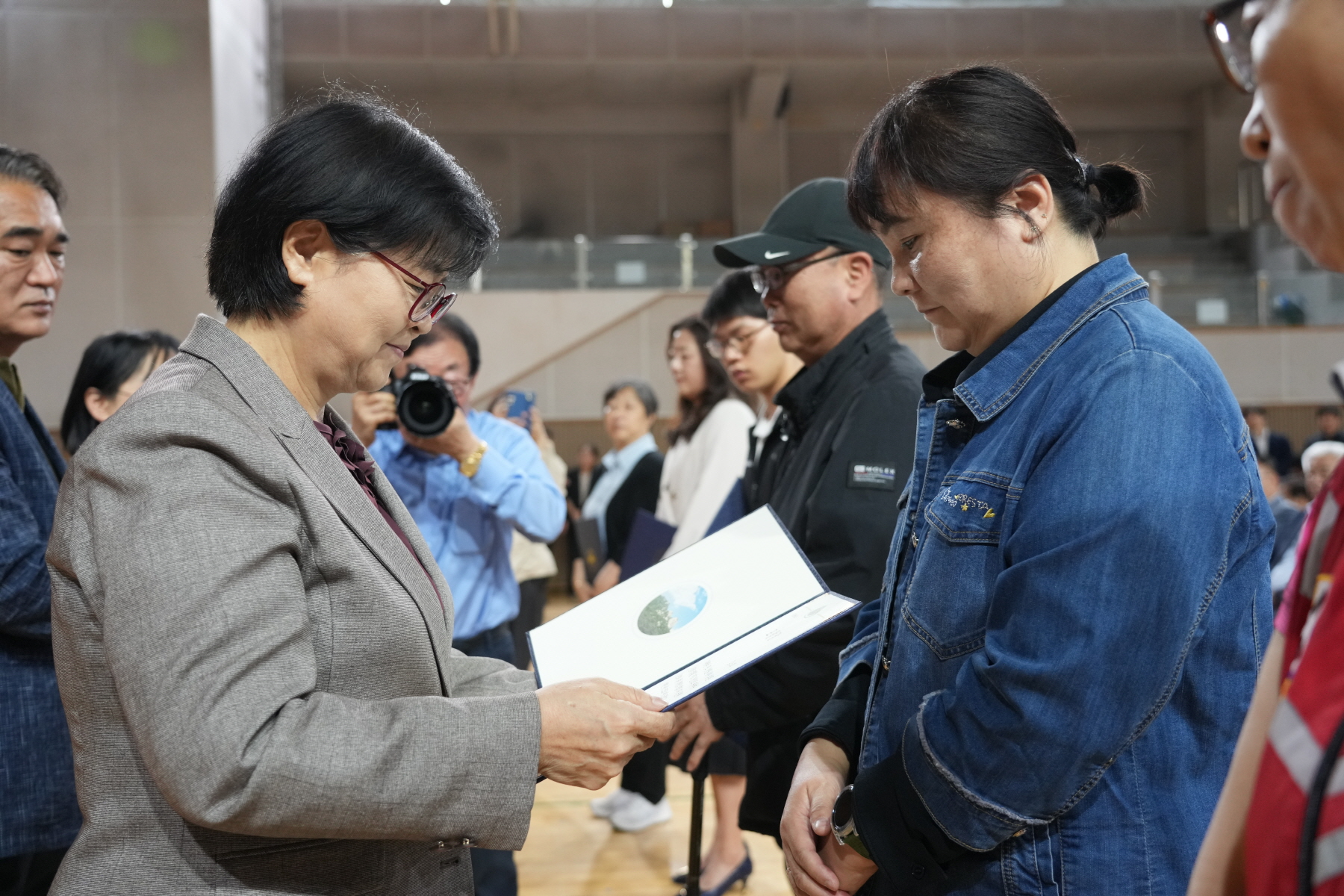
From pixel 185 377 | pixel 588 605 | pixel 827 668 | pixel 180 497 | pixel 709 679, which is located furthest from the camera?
pixel 827 668

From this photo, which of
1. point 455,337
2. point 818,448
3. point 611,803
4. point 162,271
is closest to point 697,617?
point 818,448

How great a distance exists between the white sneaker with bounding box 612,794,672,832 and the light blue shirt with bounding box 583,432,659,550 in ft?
3.80

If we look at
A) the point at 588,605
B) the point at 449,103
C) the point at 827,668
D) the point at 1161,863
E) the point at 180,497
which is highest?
the point at 449,103

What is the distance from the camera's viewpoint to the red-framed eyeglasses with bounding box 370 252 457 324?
1.07 m

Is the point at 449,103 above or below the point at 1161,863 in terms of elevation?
above

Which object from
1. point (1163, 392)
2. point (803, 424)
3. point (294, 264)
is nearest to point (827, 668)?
point (803, 424)

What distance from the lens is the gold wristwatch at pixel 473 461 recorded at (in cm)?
250

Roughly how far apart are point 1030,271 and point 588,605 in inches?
26.5

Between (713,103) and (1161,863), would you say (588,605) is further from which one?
(713,103)

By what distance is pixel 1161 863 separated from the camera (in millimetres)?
931

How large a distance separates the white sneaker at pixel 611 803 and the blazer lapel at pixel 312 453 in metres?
2.76

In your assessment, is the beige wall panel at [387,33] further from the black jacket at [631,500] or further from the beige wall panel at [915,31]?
the black jacket at [631,500]

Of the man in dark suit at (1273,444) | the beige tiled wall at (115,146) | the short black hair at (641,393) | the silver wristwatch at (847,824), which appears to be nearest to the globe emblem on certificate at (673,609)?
the silver wristwatch at (847,824)

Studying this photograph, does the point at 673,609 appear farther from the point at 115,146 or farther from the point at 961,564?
the point at 115,146
